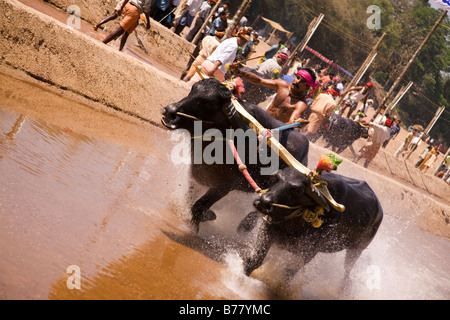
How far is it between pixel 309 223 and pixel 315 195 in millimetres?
690

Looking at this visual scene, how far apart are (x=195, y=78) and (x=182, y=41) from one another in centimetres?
771

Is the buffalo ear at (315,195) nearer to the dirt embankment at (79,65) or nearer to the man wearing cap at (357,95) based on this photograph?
the dirt embankment at (79,65)

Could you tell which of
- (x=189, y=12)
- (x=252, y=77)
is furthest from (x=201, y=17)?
(x=252, y=77)

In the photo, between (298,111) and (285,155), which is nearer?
(285,155)

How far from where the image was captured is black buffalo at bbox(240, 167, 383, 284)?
486 centimetres

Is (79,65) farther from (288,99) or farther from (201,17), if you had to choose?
(201,17)

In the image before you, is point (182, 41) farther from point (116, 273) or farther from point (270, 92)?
point (116, 273)

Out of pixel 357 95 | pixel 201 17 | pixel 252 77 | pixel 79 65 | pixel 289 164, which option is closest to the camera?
pixel 289 164

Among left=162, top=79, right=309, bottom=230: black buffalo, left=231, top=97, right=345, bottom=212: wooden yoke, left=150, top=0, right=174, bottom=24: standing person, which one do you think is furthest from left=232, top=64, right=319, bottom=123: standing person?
left=150, top=0, right=174, bottom=24: standing person

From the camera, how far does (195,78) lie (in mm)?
8180

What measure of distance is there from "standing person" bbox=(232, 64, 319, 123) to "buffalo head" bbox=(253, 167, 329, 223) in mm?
1945

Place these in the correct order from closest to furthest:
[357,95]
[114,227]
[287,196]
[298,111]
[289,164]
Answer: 1. [114,227]
2. [287,196]
3. [289,164]
4. [298,111]
5. [357,95]

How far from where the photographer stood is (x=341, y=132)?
A: 50.4 feet

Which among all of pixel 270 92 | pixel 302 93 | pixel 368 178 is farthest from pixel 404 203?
pixel 302 93
